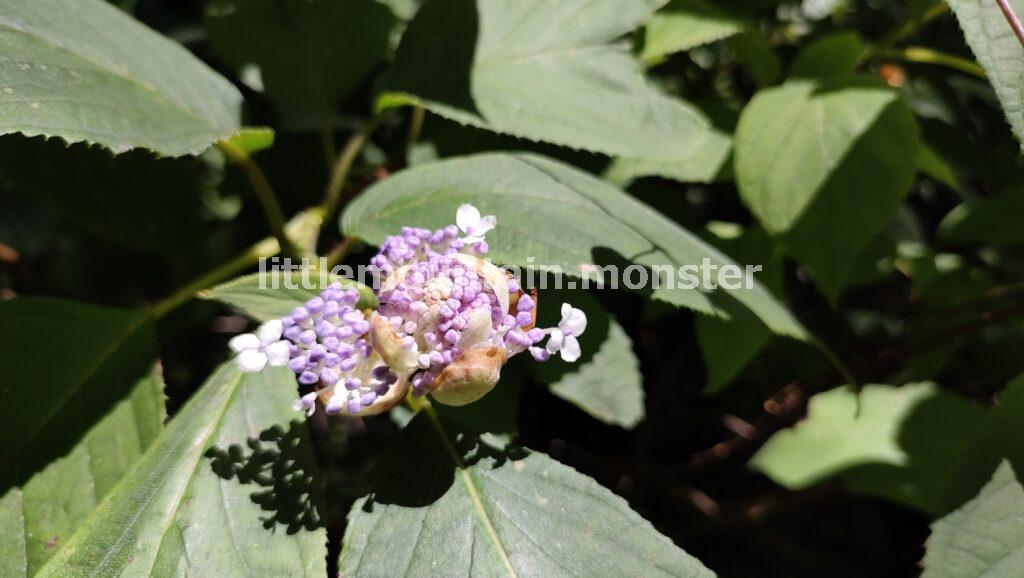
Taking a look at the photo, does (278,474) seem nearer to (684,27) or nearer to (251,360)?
(251,360)

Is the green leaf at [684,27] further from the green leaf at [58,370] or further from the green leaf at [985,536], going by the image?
the green leaf at [58,370]

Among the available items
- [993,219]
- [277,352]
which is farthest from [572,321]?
[993,219]

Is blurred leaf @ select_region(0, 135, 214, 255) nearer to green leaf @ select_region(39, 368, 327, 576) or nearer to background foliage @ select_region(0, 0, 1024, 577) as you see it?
background foliage @ select_region(0, 0, 1024, 577)

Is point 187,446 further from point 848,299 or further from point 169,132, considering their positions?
point 848,299

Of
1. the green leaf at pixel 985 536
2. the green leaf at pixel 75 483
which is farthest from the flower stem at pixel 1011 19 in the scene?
the green leaf at pixel 75 483

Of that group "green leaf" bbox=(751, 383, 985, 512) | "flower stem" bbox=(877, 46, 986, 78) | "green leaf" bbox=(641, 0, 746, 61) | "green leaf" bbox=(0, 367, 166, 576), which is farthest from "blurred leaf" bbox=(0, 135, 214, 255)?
"flower stem" bbox=(877, 46, 986, 78)

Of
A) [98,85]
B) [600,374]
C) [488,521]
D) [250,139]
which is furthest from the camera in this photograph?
[600,374]
